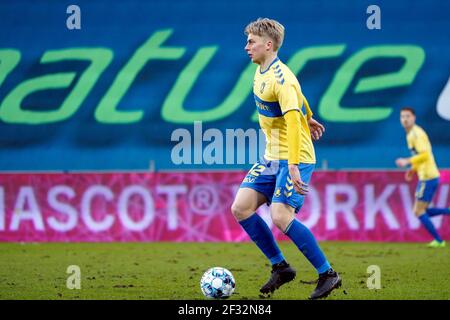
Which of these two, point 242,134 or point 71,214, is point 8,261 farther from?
point 242,134

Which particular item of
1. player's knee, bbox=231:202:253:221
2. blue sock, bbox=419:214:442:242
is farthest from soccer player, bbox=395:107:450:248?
player's knee, bbox=231:202:253:221

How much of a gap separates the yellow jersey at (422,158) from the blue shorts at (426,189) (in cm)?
7

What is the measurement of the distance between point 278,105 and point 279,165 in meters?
0.52

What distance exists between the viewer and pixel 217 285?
7.29 meters

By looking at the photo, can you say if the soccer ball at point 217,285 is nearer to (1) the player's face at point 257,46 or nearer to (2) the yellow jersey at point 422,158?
(1) the player's face at point 257,46

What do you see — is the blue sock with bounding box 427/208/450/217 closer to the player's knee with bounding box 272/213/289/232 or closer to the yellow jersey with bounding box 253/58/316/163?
the yellow jersey with bounding box 253/58/316/163

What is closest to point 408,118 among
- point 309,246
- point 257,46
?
point 257,46

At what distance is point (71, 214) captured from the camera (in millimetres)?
14656

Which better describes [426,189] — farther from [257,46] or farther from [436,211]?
[257,46]

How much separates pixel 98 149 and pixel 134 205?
11.9 ft

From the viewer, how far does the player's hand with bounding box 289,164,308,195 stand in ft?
23.1
